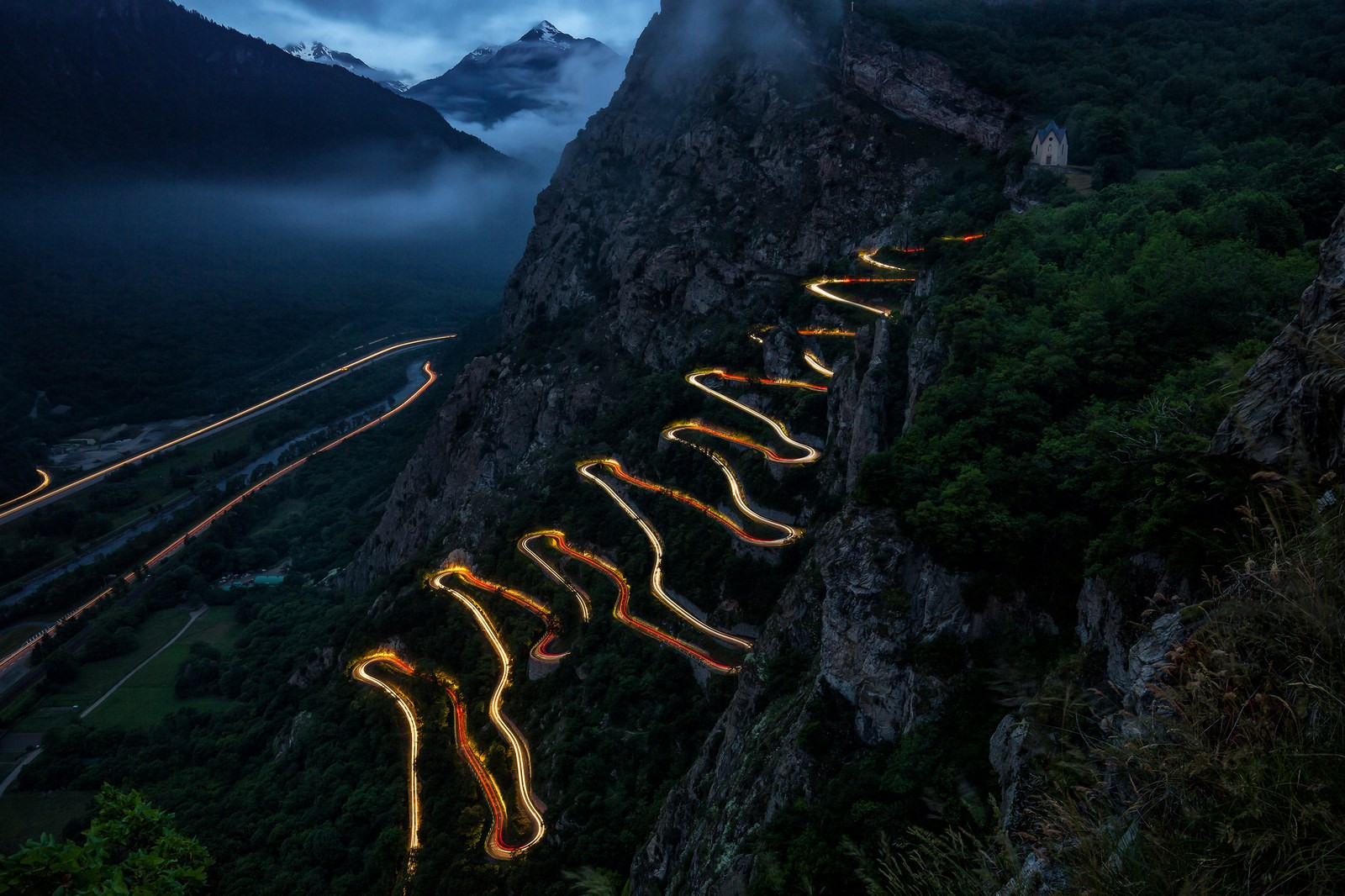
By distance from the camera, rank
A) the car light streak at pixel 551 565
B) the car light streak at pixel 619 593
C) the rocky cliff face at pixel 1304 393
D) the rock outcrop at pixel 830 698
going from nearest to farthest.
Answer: the rocky cliff face at pixel 1304 393, the rock outcrop at pixel 830 698, the car light streak at pixel 619 593, the car light streak at pixel 551 565

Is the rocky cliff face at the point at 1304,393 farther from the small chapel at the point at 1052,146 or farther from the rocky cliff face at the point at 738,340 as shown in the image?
the small chapel at the point at 1052,146

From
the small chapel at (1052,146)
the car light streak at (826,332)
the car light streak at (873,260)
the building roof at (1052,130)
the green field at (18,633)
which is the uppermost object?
the building roof at (1052,130)

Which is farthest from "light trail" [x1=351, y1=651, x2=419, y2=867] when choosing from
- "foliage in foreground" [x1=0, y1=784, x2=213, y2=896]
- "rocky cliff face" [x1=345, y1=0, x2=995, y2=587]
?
"foliage in foreground" [x1=0, y1=784, x2=213, y2=896]

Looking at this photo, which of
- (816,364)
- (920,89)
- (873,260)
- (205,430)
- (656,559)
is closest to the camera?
(656,559)

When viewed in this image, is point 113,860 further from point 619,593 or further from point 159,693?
point 159,693

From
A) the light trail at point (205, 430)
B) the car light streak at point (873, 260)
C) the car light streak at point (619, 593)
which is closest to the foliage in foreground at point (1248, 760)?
the car light streak at point (619, 593)

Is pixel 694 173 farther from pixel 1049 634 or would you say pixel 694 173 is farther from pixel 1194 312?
pixel 1049 634

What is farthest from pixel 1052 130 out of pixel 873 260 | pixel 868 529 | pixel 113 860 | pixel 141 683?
pixel 141 683
